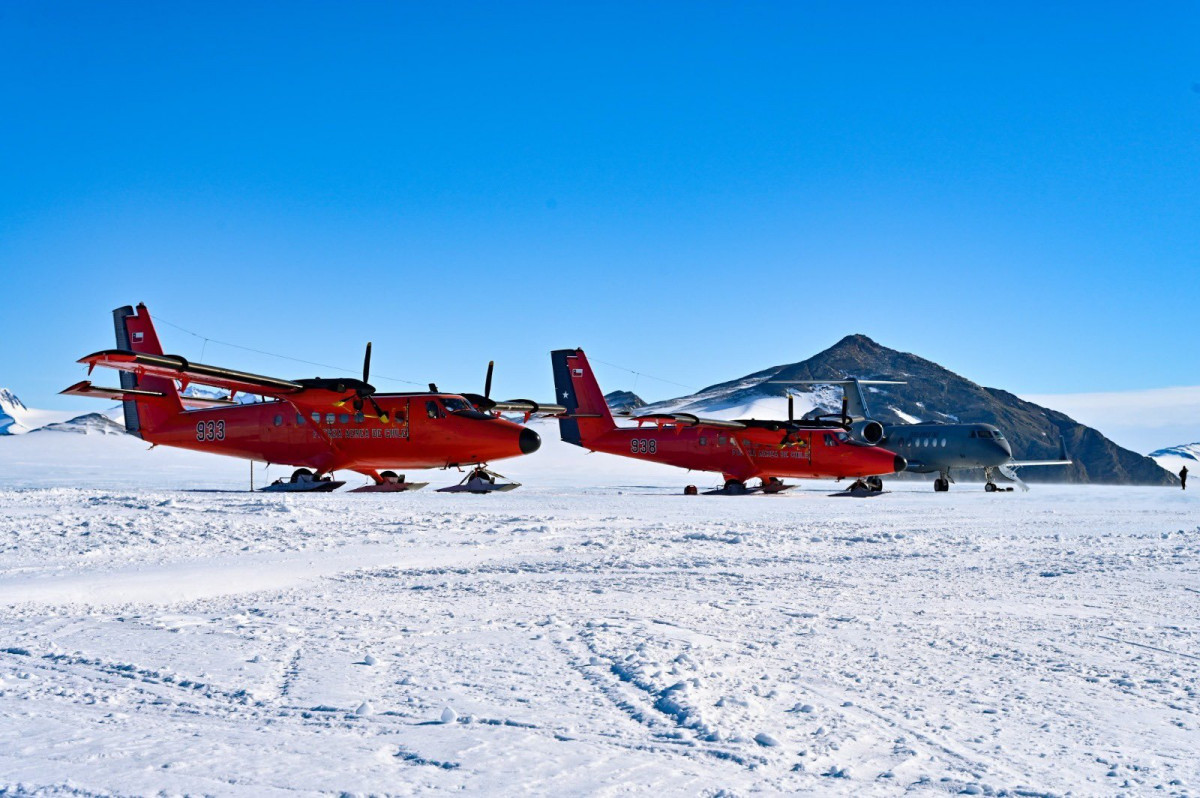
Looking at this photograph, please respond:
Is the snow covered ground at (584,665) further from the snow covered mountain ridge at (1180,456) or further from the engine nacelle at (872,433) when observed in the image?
the snow covered mountain ridge at (1180,456)

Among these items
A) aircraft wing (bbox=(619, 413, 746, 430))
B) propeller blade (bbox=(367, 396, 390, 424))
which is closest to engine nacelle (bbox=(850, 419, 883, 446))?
aircraft wing (bbox=(619, 413, 746, 430))

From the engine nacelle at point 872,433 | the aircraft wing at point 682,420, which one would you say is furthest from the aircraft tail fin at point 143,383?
the engine nacelle at point 872,433

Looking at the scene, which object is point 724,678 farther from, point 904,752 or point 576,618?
point 576,618

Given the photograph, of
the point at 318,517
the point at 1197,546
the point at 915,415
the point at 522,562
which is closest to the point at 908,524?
the point at 1197,546

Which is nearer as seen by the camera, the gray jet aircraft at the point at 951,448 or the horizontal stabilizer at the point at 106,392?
the horizontal stabilizer at the point at 106,392

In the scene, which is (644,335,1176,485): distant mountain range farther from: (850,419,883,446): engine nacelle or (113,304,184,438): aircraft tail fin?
(113,304,184,438): aircraft tail fin

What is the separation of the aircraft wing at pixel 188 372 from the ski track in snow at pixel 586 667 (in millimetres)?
7301

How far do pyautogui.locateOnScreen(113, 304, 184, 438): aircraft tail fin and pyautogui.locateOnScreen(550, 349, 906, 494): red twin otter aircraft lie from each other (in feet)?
37.1

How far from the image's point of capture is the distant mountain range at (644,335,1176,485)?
119 metres

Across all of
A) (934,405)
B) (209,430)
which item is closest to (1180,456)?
(934,405)

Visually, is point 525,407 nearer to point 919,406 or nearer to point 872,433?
point 872,433

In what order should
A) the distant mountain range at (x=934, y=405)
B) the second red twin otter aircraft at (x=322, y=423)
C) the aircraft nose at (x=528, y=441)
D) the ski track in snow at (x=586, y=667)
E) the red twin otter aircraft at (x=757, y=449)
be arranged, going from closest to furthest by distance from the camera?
the ski track in snow at (x=586, y=667), the second red twin otter aircraft at (x=322, y=423), the aircraft nose at (x=528, y=441), the red twin otter aircraft at (x=757, y=449), the distant mountain range at (x=934, y=405)

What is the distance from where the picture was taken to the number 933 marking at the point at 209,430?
81.6 ft

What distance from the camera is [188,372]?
19656mm
